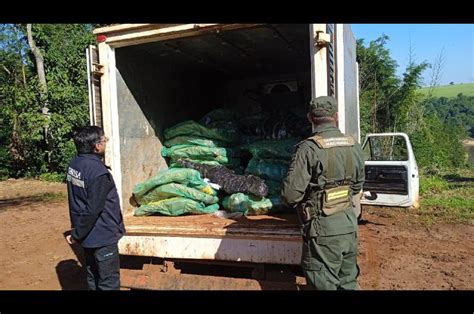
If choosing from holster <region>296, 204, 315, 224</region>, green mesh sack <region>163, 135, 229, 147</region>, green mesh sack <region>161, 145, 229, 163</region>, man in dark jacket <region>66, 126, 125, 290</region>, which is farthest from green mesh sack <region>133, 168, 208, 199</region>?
holster <region>296, 204, 315, 224</region>

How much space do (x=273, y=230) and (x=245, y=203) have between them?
74 centimetres

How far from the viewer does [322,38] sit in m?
2.90

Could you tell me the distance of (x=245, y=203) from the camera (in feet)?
12.4

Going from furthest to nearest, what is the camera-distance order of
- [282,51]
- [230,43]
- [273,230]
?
[282,51]
[230,43]
[273,230]

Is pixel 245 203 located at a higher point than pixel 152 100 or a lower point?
lower

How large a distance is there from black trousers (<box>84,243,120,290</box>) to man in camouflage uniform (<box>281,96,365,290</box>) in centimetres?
129

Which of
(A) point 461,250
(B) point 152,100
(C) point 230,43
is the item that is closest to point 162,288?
(B) point 152,100

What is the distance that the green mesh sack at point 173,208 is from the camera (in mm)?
3832

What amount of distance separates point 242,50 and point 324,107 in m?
2.16

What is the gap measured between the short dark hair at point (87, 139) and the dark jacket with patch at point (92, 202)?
42 mm

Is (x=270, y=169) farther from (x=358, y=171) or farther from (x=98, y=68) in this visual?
(x=98, y=68)

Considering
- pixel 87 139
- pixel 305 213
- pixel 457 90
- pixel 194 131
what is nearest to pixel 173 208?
pixel 194 131

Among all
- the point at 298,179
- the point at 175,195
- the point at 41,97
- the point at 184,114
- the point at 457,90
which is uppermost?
the point at 457,90

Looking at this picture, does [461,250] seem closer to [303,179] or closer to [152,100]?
[303,179]
